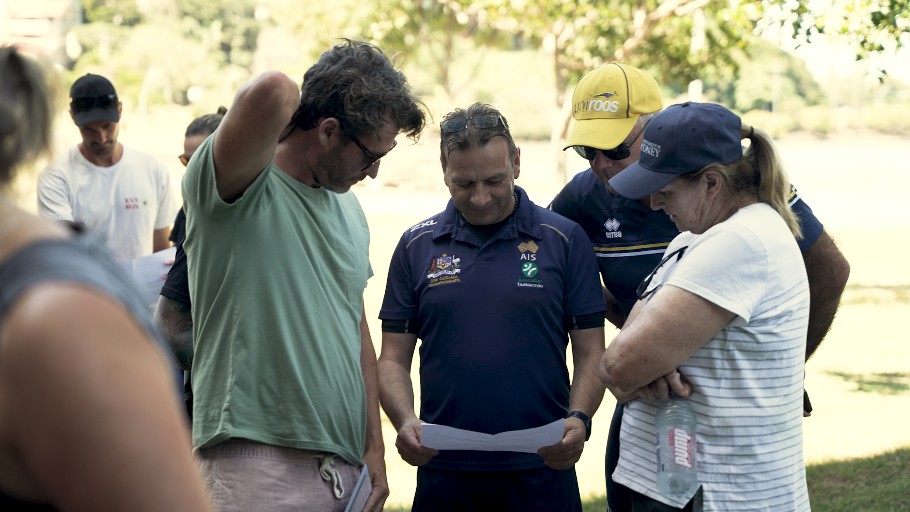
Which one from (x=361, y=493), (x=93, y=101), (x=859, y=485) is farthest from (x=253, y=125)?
(x=859, y=485)

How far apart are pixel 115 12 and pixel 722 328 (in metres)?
99.3

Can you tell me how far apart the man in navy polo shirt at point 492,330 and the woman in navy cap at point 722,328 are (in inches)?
21.7

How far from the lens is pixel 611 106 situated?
3.93 meters

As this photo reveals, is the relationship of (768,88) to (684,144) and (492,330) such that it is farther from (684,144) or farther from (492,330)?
(684,144)

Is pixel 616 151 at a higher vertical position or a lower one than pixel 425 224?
higher

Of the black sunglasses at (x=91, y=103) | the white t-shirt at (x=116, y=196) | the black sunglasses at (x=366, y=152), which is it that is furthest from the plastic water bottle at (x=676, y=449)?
the black sunglasses at (x=91, y=103)

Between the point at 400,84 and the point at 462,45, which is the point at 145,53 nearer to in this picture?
the point at 462,45

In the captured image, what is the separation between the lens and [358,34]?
96.2 ft

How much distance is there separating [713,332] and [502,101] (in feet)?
200

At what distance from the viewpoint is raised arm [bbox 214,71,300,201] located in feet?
8.19

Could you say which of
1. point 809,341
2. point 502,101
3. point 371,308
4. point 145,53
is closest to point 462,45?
point 502,101

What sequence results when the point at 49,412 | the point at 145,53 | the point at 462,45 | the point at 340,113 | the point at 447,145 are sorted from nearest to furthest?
1. the point at 49,412
2. the point at 340,113
3. the point at 447,145
4. the point at 462,45
5. the point at 145,53

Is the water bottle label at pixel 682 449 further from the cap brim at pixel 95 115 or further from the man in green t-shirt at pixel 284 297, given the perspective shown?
the cap brim at pixel 95 115

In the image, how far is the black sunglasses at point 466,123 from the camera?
3.67 meters
